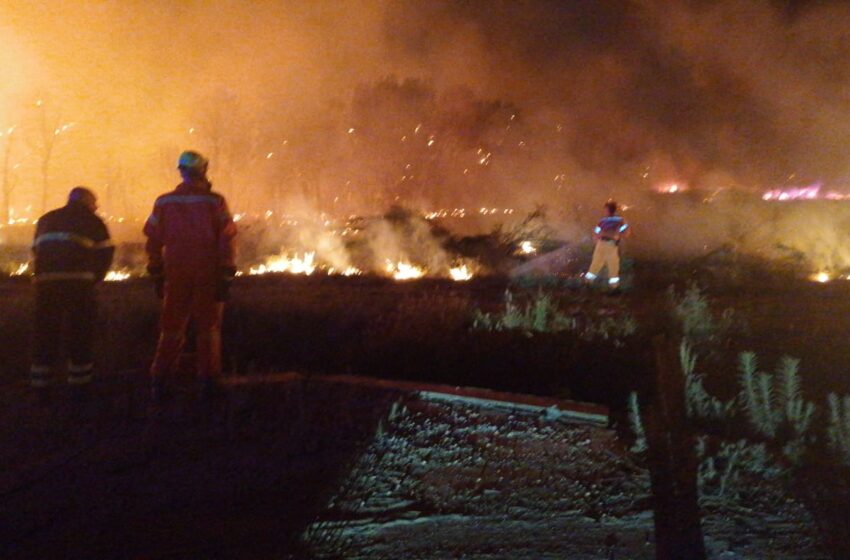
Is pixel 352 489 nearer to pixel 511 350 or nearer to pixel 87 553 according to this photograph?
pixel 87 553

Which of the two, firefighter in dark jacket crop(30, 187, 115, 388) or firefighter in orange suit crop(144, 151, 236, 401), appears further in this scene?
firefighter in dark jacket crop(30, 187, 115, 388)

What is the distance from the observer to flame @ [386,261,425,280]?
1448 cm

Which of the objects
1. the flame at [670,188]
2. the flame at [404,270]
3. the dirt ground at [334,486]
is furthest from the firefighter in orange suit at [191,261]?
the flame at [670,188]

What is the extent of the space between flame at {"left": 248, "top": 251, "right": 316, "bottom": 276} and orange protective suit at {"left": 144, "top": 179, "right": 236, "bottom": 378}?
31.0 ft

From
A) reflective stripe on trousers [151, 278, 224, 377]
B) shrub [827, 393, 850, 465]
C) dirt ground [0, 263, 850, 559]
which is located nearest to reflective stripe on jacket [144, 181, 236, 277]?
reflective stripe on trousers [151, 278, 224, 377]

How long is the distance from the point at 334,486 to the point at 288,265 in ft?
38.4

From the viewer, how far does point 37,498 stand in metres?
3.85

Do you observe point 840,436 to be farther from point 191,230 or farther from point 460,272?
point 460,272

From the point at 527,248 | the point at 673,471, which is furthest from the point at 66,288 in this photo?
the point at 527,248

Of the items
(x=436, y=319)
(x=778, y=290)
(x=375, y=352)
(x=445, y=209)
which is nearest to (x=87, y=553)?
(x=375, y=352)

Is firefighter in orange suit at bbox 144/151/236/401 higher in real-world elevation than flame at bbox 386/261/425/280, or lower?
lower

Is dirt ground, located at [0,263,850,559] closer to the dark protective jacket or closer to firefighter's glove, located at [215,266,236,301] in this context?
firefighter's glove, located at [215,266,236,301]

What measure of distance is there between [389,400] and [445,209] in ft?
63.3

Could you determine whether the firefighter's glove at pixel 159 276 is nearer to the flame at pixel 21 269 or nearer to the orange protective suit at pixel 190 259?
the orange protective suit at pixel 190 259
